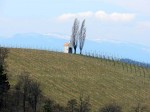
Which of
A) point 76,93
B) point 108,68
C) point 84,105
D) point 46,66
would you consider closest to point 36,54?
point 46,66

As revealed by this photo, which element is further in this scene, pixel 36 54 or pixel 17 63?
pixel 36 54

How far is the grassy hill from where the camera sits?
9519cm

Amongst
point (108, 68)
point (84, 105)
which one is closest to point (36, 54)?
point (108, 68)

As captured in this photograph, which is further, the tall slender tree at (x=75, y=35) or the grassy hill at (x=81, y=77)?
the tall slender tree at (x=75, y=35)

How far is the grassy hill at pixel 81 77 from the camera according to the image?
95188 millimetres

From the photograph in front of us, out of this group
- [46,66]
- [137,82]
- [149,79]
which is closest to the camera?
[46,66]

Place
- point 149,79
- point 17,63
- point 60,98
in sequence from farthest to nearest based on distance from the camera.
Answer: point 149,79
point 17,63
point 60,98

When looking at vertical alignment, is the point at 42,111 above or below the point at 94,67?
below

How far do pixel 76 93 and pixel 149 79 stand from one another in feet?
140

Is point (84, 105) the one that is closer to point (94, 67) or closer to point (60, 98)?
point (60, 98)

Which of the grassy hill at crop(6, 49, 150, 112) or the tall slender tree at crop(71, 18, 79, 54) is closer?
the grassy hill at crop(6, 49, 150, 112)

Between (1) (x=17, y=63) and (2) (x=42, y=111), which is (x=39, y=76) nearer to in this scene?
(1) (x=17, y=63)

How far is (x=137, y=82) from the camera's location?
12375cm

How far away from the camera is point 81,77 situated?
111 m
